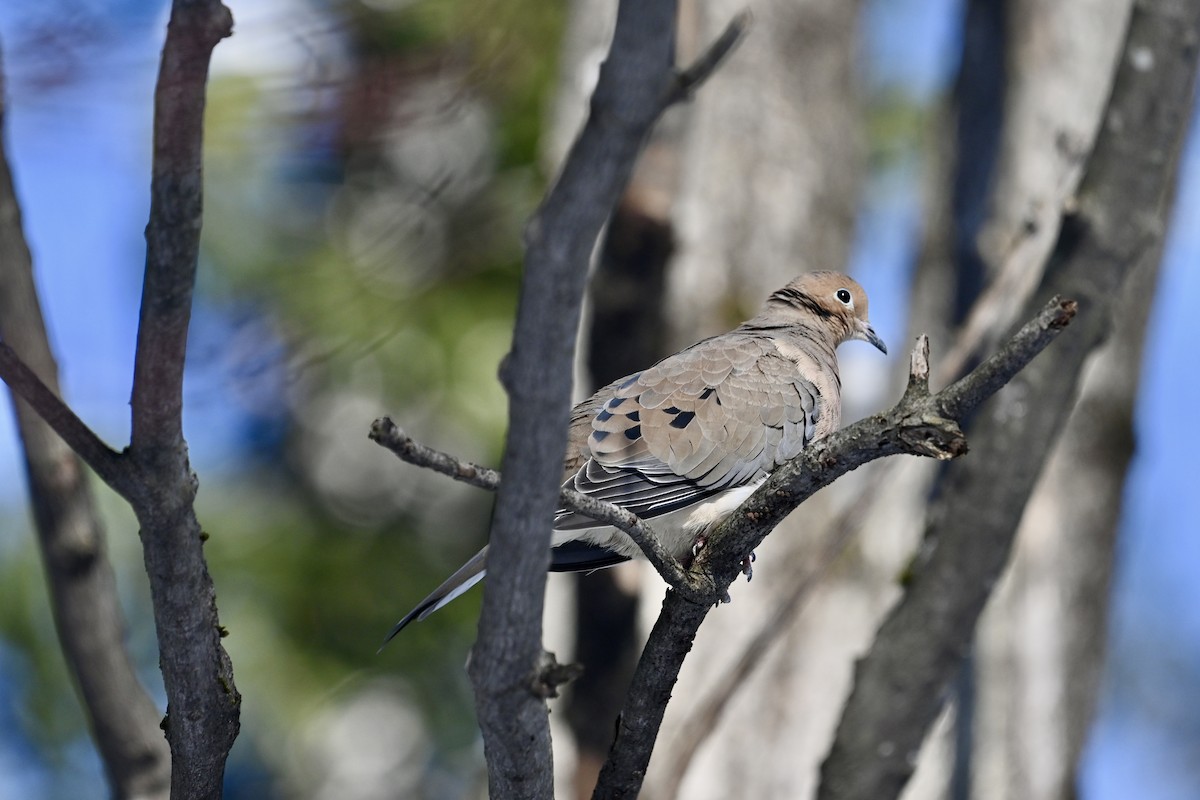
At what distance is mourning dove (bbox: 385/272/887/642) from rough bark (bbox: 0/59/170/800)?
109 centimetres

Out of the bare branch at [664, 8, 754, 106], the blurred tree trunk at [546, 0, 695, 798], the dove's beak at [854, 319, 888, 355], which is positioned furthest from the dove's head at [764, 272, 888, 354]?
the bare branch at [664, 8, 754, 106]

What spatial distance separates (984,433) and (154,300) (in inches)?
103

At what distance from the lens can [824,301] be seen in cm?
368

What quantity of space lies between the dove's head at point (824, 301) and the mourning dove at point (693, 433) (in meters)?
0.33

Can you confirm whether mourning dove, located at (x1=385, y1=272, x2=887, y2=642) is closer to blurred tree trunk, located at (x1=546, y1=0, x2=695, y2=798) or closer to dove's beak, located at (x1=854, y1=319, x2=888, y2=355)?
dove's beak, located at (x1=854, y1=319, x2=888, y2=355)

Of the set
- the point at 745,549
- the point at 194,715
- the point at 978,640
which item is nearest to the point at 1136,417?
the point at 978,640

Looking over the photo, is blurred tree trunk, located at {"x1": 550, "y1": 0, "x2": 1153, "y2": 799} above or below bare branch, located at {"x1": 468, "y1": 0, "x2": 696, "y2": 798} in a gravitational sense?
above

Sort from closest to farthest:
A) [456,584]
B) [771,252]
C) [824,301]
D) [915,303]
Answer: [456,584] → [824,301] → [771,252] → [915,303]

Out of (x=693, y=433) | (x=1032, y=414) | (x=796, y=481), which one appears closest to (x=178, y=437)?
(x=796, y=481)

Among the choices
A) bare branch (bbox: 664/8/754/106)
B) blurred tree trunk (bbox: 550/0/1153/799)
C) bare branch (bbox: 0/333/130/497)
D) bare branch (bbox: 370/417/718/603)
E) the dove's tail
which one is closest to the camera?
bare branch (bbox: 664/8/754/106)

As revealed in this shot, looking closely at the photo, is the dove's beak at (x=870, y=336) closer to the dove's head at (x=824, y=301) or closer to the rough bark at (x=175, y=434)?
the dove's head at (x=824, y=301)

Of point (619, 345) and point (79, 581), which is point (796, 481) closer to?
point (79, 581)

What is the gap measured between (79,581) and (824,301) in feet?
7.38

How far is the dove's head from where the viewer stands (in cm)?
367
